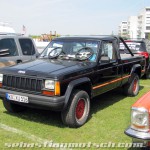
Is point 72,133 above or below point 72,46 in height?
below

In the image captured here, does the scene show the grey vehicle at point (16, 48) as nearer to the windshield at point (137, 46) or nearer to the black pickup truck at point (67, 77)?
the black pickup truck at point (67, 77)

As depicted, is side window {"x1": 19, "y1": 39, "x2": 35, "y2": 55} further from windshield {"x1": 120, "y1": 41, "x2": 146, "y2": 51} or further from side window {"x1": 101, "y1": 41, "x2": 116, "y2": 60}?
windshield {"x1": 120, "y1": 41, "x2": 146, "y2": 51}

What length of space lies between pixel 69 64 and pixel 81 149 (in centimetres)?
190

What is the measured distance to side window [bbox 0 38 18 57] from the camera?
8.08 metres

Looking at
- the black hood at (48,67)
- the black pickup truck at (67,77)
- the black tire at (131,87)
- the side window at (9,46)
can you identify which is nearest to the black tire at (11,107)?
the black pickup truck at (67,77)

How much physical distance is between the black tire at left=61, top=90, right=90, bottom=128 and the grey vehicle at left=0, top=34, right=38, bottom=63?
3.28 metres

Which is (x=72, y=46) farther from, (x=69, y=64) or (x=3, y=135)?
(x=3, y=135)

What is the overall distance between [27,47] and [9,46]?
74 cm

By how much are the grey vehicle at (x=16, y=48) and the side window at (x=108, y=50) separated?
9.51 ft

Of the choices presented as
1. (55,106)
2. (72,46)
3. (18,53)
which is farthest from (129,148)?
(18,53)

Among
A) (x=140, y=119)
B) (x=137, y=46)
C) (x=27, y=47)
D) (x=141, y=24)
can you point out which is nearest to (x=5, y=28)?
(x=27, y=47)

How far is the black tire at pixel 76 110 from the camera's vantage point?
5211 mm

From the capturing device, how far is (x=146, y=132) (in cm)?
335

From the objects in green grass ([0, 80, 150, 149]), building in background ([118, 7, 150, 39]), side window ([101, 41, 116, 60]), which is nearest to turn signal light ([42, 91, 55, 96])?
green grass ([0, 80, 150, 149])
